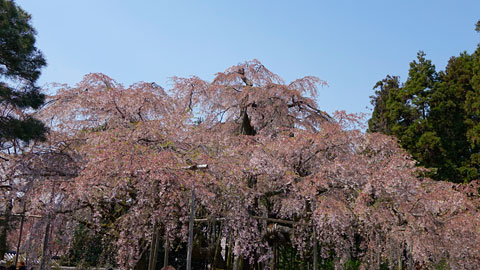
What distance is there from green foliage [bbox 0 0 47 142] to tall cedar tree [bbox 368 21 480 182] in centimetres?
1692

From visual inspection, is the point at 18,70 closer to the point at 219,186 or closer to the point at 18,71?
the point at 18,71

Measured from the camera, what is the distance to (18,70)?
26.1 ft

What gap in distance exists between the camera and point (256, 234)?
10.4 metres

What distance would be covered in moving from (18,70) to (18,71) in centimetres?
2

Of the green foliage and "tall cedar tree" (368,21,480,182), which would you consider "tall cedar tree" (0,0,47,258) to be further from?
"tall cedar tree" (368,21,480,182)

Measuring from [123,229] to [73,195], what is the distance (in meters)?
1.26

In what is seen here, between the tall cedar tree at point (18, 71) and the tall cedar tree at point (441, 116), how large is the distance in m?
16.9

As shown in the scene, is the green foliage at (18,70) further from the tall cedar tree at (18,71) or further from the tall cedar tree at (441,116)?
the tall cedar tree at (441,116)

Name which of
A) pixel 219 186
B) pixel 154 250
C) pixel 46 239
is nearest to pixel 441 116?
pixel 219 186

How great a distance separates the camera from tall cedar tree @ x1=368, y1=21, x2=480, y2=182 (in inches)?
742

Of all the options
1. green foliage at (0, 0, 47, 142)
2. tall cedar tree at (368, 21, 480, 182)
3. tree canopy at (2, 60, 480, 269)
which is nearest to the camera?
green foliage at (0, 0, 47, 142)

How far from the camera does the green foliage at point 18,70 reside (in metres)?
7.63

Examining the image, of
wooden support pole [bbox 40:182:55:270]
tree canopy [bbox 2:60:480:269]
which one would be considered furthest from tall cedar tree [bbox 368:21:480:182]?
wooden support pole [bbox 40:182:55:270]

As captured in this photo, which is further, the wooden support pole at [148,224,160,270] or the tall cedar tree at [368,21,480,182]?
the tall cedar tree at [368,21,480,182]
